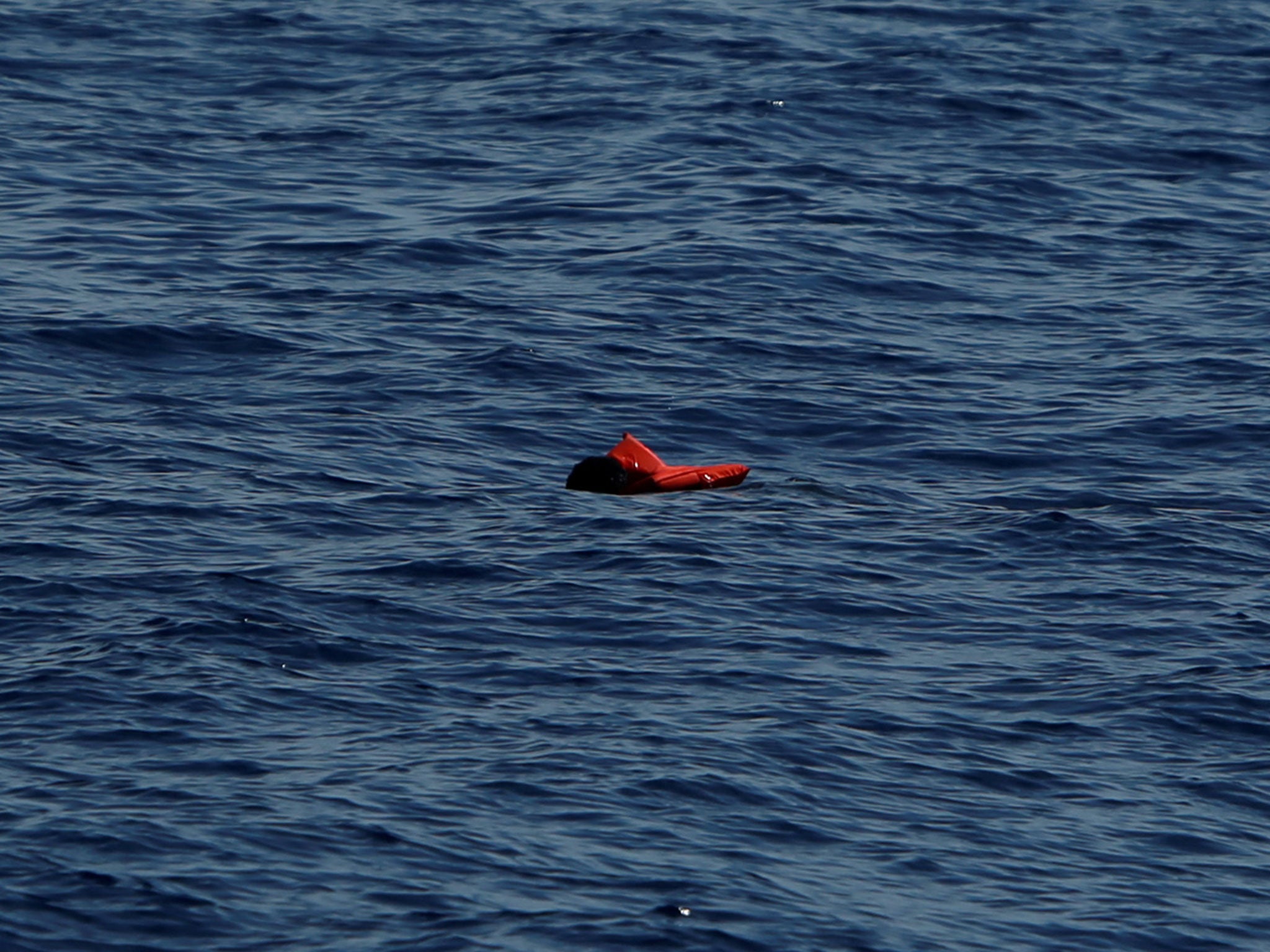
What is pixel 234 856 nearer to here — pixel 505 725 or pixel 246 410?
pixel 505 725

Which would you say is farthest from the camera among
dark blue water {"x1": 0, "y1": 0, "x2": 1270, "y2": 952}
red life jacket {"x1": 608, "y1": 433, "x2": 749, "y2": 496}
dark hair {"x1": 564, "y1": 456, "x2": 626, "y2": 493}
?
red life jacket {"x1": 608, "y1": 433, "x2": 749, "y2": 496}

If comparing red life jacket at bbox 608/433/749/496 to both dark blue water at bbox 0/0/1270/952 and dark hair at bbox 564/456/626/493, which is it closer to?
dark hair at bbox 564/456/626/493

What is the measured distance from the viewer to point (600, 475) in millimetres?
26891

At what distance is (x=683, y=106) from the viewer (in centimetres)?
4703

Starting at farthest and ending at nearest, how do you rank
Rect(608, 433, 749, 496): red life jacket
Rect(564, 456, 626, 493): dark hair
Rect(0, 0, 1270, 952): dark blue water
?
Rect(608, 433, 749, 496): red life jacket
Rect(564, 456, 626, 493): dark hair
Rect(0, 0, 1270, 952): dark blue water

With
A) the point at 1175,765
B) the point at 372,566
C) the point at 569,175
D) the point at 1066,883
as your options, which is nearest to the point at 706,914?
the point at 1066,883

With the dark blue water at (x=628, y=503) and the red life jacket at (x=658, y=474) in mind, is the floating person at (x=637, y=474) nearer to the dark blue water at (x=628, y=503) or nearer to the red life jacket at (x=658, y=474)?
the red life jacket at (x=658, y=474)

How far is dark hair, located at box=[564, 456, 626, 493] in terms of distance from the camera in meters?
26.9

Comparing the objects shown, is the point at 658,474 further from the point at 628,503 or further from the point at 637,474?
the point at 628,503

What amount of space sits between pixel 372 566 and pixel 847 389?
1002 centimetres

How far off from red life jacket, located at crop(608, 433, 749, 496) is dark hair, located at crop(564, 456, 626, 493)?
3.1 inches

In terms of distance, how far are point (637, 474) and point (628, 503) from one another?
40 cm

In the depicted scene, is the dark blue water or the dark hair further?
the dark hair

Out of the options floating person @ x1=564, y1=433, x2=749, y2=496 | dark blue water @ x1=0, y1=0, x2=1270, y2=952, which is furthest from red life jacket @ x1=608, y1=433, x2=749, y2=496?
dark blue water @ x1=0, y1=0, x2=1270, y2=952
